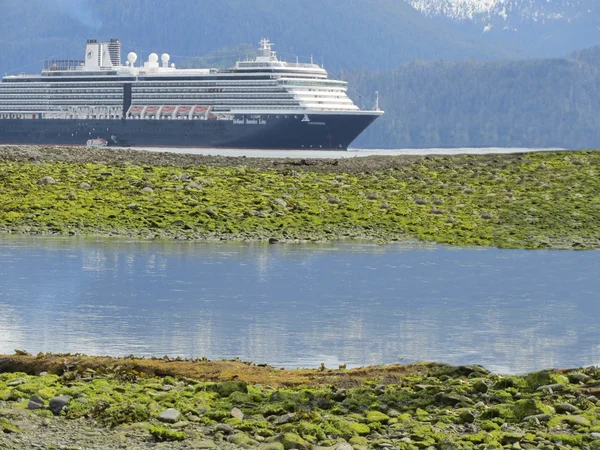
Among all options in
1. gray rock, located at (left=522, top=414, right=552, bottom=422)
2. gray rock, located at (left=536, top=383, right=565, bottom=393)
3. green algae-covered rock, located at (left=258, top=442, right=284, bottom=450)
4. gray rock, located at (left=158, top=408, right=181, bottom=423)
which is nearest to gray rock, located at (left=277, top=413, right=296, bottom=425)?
green algae-covered rock, located at (left=258, top=442, right=284, bottom=450)

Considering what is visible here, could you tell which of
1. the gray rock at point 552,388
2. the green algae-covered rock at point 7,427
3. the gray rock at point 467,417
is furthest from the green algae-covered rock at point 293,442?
the gray rock at point 552,388

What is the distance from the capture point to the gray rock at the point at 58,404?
34.2 feet

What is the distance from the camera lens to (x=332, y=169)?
124 ft

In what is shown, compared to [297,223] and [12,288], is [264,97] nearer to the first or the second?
[297,223]

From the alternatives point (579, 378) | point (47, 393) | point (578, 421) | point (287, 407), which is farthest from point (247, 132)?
point (578, 421)

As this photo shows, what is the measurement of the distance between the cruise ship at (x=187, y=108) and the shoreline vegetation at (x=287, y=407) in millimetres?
108915

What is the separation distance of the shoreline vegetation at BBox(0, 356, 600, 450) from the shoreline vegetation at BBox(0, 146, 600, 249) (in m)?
15.0

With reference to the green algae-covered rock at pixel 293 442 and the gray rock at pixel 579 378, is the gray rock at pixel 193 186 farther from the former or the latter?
the green algae-covered rock at pixel 293 442

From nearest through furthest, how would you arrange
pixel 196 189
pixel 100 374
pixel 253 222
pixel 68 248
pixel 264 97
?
pixel 100 374 < pixel 68 248 < pixel 253 222 < pixel 196 189 < pixel 264 97

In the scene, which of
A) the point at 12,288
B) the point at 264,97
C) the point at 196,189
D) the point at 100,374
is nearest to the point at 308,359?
the point at 100,374

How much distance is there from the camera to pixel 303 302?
1819 centimetres

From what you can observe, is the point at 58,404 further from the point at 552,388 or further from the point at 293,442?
the point at 552,388

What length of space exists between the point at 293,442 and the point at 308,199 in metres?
22.2

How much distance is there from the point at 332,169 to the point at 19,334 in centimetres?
2370
